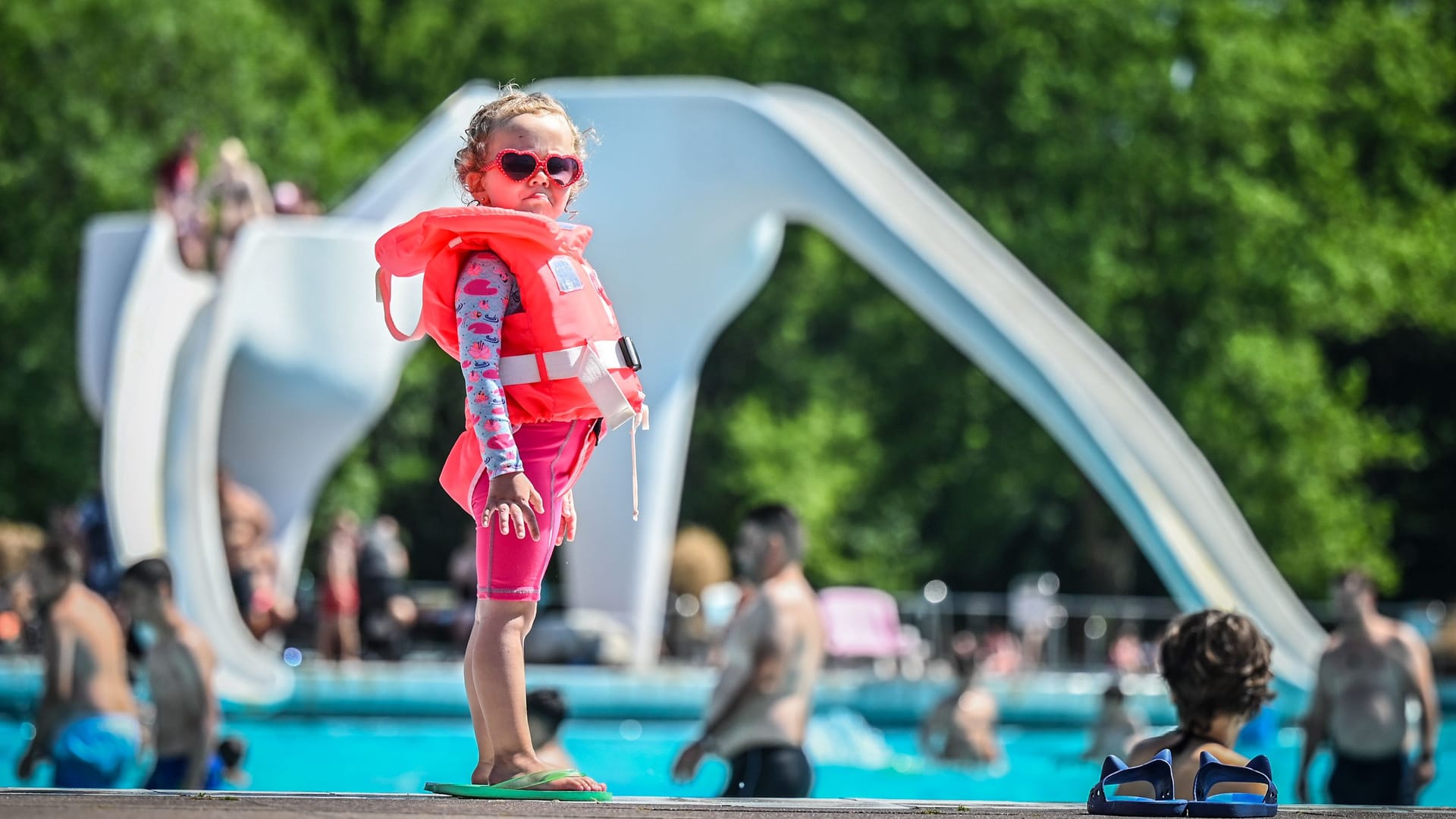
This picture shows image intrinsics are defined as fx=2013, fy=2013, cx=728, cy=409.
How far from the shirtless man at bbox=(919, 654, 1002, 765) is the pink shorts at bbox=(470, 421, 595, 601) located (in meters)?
10.4

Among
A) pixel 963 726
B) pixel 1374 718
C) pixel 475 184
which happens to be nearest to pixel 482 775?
pixel 475 184

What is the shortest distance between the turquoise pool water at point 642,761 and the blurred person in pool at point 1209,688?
779cm

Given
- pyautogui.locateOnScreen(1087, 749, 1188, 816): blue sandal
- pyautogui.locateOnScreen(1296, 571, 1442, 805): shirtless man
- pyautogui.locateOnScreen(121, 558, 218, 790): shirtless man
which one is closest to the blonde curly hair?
pyautogui.locateOnScreen(1087, 749, 1188, 816): blue sandal

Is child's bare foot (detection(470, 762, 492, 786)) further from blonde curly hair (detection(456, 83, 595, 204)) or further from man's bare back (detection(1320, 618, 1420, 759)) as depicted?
man's bare back (detection(1320, 618, 1420, 759))

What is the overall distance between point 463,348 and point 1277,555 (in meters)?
25.7

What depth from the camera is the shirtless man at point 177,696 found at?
299 inches

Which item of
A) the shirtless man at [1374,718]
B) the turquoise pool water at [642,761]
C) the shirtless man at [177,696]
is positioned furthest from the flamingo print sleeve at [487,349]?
the turquoise pool water at [642,761]

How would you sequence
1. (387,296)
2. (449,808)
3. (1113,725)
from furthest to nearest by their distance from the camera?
(1113,725)
(387,296)
(449,808)

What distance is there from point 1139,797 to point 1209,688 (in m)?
0.47

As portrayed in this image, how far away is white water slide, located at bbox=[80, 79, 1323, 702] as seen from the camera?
13.7 metres

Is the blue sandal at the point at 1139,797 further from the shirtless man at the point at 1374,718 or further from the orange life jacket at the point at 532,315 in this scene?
the shirtless man at the point at 1374,718

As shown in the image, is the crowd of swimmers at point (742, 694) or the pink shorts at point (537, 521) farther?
the crowd of swimmers at point (742, 694)

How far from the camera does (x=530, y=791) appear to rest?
4012 mm

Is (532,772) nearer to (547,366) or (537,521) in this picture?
(537,521)
